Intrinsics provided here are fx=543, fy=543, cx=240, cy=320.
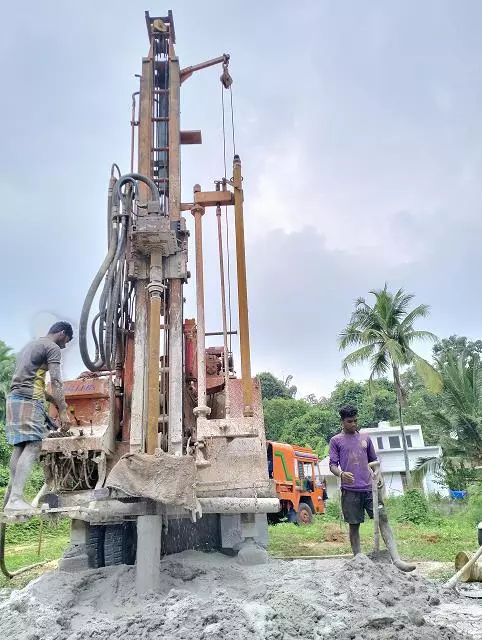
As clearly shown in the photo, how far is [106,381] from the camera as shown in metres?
5.07

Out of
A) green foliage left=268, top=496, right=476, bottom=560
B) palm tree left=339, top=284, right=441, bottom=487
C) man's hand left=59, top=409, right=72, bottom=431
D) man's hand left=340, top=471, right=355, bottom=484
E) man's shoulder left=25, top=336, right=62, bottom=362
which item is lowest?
green foliage left=268, top=496, right=476, bottom=560

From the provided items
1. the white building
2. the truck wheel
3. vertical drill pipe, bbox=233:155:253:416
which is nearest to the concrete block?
vertical drill pipe, bbox=233:155:253:416

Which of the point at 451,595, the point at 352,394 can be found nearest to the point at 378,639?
the point at 451,595

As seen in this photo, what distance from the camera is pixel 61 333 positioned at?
4.51m

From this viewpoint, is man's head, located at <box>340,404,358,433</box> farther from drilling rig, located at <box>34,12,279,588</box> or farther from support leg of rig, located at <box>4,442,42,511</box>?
support leg of rig, located at <box>4,442,42,511</box>

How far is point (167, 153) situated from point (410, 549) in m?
6.77

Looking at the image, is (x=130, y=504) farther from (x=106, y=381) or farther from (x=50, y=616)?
(x=106, y=381)

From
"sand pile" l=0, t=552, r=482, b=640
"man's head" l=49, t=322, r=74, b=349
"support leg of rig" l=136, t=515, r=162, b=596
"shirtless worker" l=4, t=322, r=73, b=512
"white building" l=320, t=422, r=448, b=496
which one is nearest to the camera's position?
"sand pile" l=0, t=552, r=482, b=640

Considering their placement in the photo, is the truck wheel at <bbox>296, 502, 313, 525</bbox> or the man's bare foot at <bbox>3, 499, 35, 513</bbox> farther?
the truck wheel at <bbox>296, 502, 313, 525</bbox>

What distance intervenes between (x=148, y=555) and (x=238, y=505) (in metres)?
0.97

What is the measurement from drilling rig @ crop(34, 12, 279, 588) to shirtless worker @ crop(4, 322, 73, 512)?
268mm

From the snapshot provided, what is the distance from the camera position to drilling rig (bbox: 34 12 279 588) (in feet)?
14.9

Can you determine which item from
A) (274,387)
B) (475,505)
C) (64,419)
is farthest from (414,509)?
(274,387)

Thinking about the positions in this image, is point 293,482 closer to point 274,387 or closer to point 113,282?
point 113,282
